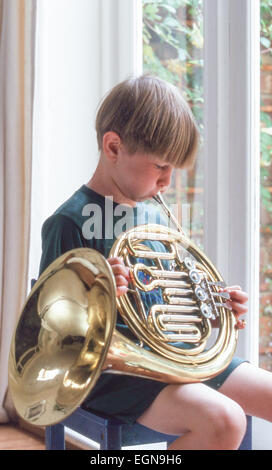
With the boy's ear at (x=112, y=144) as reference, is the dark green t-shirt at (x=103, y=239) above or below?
below

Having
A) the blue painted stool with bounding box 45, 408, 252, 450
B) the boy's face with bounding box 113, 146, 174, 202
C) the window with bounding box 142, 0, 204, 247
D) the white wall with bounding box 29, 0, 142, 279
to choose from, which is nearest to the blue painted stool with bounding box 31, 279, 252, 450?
the blue painted stool with bounding box 45, 408, 252, 450

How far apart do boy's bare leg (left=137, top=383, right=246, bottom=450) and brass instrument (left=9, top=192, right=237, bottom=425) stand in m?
0.03

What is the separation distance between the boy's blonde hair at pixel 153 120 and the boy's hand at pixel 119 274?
0.28 meters

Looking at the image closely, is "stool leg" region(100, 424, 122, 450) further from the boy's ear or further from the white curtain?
the white curtain

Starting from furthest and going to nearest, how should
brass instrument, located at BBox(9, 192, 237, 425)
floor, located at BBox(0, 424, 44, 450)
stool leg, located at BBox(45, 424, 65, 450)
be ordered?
floor, located at BBox(0, 424, 44, 450), stool leg, located at BBox(45, 424, 65, 450), brass instrument, located at BBox(9, 192, 237, 425)

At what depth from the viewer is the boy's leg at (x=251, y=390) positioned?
48.9 inches

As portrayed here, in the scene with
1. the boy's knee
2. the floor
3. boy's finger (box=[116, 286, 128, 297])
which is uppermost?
boy's finger (box=[116, 286, 128, 297])

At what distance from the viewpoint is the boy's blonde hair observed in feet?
4.45

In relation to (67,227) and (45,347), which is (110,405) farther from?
(67,227)

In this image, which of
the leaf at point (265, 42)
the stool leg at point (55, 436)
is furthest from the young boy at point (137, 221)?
the leaf at point (265, 42)

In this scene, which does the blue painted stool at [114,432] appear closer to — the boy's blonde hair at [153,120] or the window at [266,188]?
the window at [266,188]

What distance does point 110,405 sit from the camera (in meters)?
1.24

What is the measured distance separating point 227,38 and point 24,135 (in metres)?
0.74
